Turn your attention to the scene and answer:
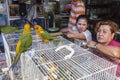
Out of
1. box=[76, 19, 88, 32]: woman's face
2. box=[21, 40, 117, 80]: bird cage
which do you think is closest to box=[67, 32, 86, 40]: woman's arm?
box=[76, 19, 88, 32]: woman's face

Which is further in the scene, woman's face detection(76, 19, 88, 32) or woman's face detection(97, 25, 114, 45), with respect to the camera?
woman's face detection(76, 19, 88, 32)

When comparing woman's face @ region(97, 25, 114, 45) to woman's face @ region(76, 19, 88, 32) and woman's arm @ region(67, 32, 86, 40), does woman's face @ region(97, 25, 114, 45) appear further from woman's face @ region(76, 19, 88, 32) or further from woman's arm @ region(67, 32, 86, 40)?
woman's face @ region(76, 19, 88, 32)

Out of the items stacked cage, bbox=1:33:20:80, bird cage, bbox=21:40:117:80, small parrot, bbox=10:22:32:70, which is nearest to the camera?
bird cage, bbox=21:40:117:80

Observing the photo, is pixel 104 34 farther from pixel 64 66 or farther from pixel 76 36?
pixel 64 66

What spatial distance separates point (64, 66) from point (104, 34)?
0.53m

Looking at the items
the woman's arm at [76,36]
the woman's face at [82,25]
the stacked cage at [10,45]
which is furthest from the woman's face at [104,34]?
the stacked cage at [10,45]

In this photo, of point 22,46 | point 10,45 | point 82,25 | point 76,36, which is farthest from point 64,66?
point 82,25

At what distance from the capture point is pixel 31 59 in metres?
0.85

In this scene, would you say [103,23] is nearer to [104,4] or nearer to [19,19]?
[19,19]

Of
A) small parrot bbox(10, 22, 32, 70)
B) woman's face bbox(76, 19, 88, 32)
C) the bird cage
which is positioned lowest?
the bird cage

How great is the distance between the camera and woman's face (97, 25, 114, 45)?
1.18 m

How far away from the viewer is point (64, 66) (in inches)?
31.1

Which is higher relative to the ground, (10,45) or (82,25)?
(82,25)

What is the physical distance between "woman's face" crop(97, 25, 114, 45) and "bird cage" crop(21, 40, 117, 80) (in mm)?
301
